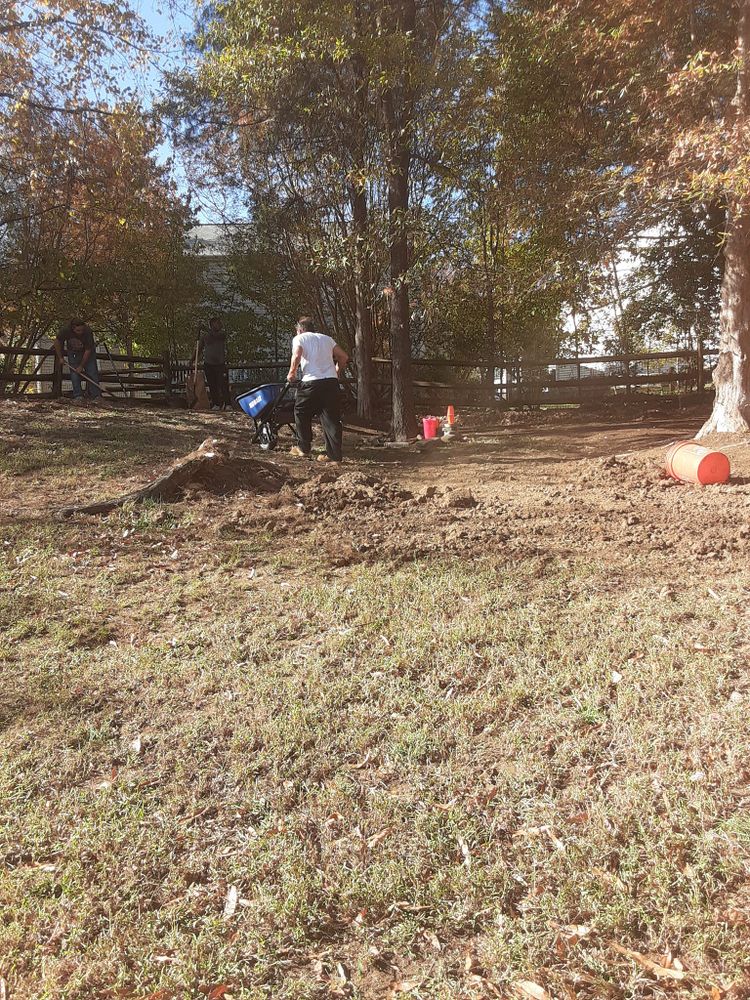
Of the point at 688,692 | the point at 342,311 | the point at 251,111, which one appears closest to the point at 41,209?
the point at 251,111

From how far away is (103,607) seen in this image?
15.3 ft

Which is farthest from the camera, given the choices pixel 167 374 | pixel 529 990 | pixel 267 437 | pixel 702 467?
pixel 167 374

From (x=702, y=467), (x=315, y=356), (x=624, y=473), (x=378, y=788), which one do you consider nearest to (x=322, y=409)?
(x=315, y=356)

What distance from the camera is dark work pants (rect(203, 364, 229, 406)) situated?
15227 mm

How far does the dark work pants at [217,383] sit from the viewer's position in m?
15.2

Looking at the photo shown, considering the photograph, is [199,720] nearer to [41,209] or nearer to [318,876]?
[318,876]

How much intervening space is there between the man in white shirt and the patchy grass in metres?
4.55

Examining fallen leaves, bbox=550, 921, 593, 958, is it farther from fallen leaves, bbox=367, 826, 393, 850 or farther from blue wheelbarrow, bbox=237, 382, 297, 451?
blue wheelbarrow, bbox=237, 382, 297, 451

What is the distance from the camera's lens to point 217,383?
1542 cm

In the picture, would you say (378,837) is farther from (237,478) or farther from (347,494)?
(237,478)

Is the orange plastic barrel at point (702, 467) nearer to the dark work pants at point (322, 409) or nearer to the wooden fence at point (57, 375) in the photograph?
the dark work pants at point (322, 409)

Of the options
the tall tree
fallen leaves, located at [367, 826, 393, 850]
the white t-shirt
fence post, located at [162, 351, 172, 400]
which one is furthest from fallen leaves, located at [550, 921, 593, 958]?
fence post, located at [162, 351, 172, 400]

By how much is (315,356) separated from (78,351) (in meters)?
6.76

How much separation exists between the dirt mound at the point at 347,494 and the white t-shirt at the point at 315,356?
1.75m
